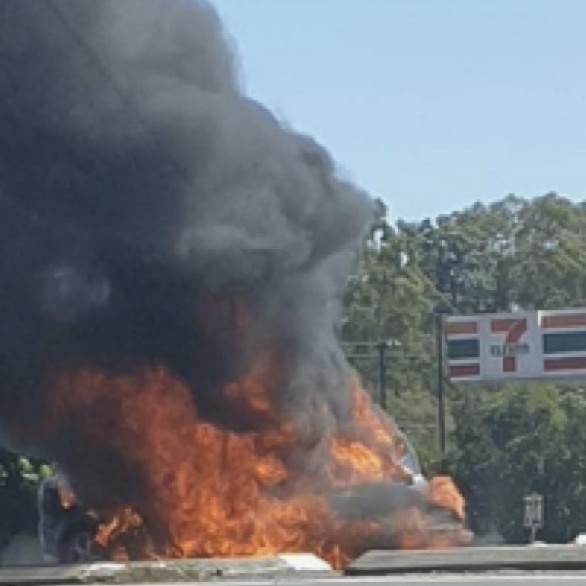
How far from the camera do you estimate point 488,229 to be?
383 feet

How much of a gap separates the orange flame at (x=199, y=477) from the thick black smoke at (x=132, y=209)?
28 centimetres

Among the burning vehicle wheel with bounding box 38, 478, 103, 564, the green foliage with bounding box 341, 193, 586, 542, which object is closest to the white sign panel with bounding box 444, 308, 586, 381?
the green foliage with bounding box 341, 193, 586, 542

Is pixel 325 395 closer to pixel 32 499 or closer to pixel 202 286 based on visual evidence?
pixel 202 286

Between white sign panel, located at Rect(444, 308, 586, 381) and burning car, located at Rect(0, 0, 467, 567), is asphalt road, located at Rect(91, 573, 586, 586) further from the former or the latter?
white sign panel, located at Rect(444, 308, 586, 381)

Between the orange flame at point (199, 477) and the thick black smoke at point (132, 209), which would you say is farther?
the orange flame at point (199, 477)

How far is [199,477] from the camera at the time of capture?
2147 cm

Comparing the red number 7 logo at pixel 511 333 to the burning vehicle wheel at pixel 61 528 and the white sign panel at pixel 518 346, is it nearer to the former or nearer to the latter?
the white sign panel at pixel 518 346

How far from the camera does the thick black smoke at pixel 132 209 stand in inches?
814

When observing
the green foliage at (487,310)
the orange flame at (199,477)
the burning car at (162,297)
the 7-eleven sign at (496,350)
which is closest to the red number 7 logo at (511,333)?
the 7-eleven sign at (496,350)

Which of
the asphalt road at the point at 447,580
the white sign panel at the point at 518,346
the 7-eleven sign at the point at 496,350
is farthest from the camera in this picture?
Result: the 7-eleven sign at the point at 496,350

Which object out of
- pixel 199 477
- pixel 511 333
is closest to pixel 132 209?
pixel 199 477

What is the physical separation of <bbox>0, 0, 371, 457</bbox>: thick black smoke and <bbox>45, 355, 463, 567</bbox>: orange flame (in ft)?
0.90

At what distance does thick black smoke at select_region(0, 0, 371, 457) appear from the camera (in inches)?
814

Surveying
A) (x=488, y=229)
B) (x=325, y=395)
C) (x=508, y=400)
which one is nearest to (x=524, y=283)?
(x=488, y=229)
